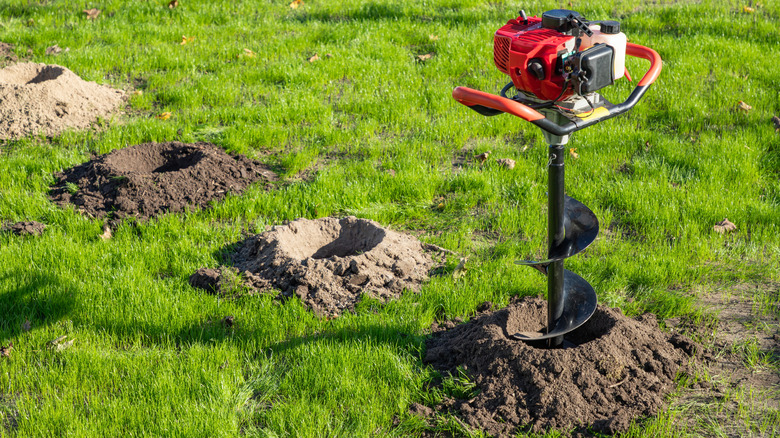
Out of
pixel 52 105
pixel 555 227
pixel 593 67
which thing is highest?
pixel 593 67

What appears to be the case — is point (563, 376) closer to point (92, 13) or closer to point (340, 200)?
point (340, 200)

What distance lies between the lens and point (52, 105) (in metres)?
6.48

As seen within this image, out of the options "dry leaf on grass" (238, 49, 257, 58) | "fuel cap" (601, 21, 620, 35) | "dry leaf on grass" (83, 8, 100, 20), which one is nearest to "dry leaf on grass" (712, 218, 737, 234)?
"fuel cap" (601, 21, 620, 35)

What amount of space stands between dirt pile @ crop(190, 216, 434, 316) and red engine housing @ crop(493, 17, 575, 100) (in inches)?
67.0

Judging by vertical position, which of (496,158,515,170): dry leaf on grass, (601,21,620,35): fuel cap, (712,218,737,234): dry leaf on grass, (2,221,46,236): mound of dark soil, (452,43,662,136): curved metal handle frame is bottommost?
(712,218,737,234): dry leaf on grass

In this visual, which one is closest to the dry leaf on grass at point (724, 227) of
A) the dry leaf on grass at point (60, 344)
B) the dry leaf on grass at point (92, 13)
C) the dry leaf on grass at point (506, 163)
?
the dry leaf on grass at point (506, 163)

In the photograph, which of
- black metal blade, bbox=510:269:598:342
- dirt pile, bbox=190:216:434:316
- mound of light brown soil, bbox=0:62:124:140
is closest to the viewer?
black metal blade, bbox=510:269:598:342

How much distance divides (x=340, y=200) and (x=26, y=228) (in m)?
2.15

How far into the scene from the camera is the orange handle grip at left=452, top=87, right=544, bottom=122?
2672mm

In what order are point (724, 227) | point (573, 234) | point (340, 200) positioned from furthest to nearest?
point (340, 200), point (724, 227), point (573, 234)

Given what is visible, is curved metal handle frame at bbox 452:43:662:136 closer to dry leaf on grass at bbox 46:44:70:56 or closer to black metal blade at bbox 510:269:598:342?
black metal blade at bbox 510:269:598:342

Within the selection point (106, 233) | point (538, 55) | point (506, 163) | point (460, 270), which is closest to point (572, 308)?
point (460, 270)

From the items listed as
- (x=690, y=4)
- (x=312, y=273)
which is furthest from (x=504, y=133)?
(x=690, y=4)

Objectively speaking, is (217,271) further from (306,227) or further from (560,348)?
(560,348)
